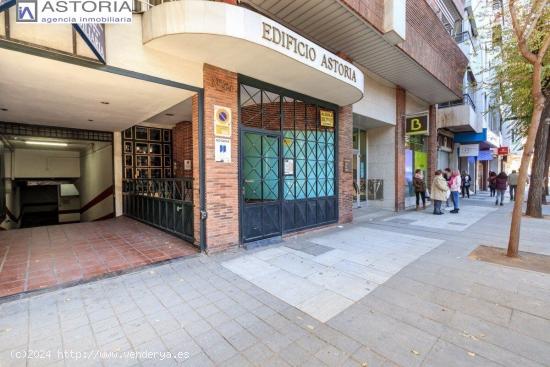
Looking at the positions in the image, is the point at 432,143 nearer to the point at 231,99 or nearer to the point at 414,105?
the point at 414,105

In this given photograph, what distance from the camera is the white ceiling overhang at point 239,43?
3.94 metres

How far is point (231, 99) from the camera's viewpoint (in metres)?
5.48

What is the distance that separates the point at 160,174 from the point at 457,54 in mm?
13415

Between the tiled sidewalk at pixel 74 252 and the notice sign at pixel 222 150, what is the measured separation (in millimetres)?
1975

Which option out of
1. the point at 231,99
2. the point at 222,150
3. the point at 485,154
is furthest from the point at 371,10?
the point at 485,154

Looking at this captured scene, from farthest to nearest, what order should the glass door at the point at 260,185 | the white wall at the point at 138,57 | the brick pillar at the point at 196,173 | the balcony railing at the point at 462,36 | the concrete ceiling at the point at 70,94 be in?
the balcony railing at the point at 462,36 → the glass door at the point at 260,185 → the brick pillar at the point at 196,173 → the white wall at the point at 138,57 → the concrete ceiling at the point at 70,94

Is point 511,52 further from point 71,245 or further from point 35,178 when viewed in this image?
point 35,178

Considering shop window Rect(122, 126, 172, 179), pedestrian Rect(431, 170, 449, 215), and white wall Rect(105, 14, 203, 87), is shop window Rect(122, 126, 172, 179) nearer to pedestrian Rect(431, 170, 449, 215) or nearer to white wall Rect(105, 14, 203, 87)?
white wall Rect(105, 14, 203, 87)

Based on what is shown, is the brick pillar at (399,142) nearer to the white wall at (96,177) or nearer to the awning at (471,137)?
the awning at (471,137)

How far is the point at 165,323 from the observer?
2.94 metres

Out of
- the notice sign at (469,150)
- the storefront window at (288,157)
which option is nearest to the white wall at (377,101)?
the storefront window at (288,157)

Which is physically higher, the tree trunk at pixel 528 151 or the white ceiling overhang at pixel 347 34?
the white ceiling overhang at pixel 347 34

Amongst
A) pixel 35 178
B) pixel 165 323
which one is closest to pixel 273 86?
pixel 165 323

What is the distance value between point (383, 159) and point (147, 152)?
9.59m
